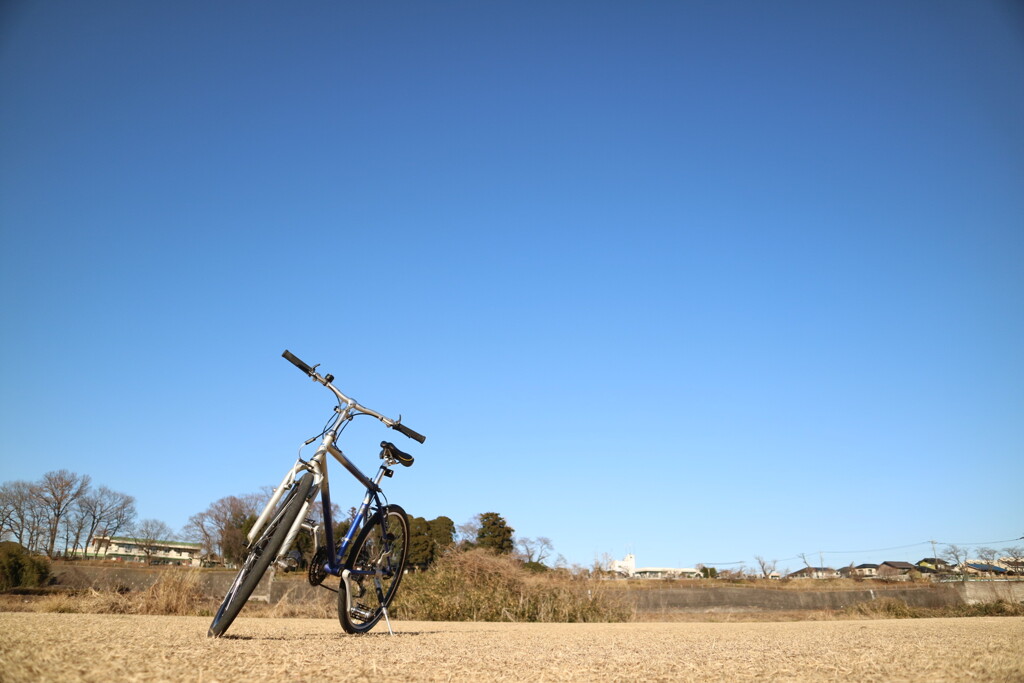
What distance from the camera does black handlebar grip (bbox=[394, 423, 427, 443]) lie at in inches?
211

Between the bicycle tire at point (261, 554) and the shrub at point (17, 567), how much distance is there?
1235 cm

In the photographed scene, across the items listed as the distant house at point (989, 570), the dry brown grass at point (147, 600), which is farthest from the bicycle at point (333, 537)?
the distant house at point (989, 570)

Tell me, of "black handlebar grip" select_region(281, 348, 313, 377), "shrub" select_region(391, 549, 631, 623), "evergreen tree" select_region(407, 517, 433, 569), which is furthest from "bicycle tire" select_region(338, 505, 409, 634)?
"evergreen tree" select_region(407, 517, 433, 569)

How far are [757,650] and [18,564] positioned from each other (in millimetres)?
15543

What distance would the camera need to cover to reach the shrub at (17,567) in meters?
12.5

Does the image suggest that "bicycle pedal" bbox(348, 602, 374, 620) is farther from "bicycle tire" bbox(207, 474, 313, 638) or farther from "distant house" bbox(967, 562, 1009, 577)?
"distant house" bbox(967, 562, 1009, 577)

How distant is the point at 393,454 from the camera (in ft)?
18.4

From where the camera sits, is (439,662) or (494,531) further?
(494,531)

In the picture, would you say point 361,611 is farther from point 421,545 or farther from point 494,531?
point 421,545

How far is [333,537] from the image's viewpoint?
16.3 ft

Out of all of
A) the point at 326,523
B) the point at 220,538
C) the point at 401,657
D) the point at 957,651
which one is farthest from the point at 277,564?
the point at 220,538

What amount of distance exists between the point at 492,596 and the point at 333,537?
7365mm

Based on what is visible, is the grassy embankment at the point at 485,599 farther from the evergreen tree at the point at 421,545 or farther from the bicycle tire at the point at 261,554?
the evergreen tree at the point at 421,545

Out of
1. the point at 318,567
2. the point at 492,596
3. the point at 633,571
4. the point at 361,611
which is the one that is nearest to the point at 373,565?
the point at 361,611
